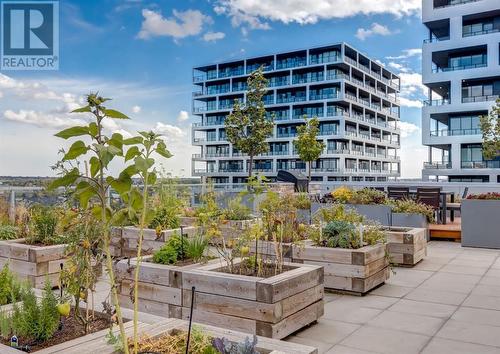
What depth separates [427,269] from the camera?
612 centimetres

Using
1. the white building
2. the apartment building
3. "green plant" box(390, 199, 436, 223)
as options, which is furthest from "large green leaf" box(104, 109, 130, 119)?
the apartment building

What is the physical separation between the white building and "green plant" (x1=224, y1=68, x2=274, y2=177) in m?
11.5

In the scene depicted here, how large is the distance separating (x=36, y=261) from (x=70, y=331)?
2776 mm

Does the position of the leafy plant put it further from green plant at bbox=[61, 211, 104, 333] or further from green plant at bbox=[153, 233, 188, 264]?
green plant at bbox=[153, 233, 188, 264]

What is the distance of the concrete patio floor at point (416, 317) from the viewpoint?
334cm

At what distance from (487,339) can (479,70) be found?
30.6 meters

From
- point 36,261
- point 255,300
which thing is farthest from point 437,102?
point 255,300

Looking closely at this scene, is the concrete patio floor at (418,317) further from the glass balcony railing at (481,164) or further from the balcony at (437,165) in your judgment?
the balcony at (437,165)

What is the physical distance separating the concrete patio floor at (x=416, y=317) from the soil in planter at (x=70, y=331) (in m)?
0.16

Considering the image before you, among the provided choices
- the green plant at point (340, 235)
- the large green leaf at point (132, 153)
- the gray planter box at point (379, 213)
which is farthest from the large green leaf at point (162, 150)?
the gray planter box at point (379, 213)

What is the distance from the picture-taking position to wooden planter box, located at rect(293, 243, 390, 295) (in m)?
4.70

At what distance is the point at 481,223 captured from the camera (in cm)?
805

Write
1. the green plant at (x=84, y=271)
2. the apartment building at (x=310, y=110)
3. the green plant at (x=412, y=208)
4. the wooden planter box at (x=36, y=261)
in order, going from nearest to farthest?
the green plant at (x=84, y=271), the wooden planter box at (x=36, y=261), the green plant at (x=412, y=208), the apartment building at (x=310, y=110)

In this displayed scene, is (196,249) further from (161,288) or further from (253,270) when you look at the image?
(253,270)
